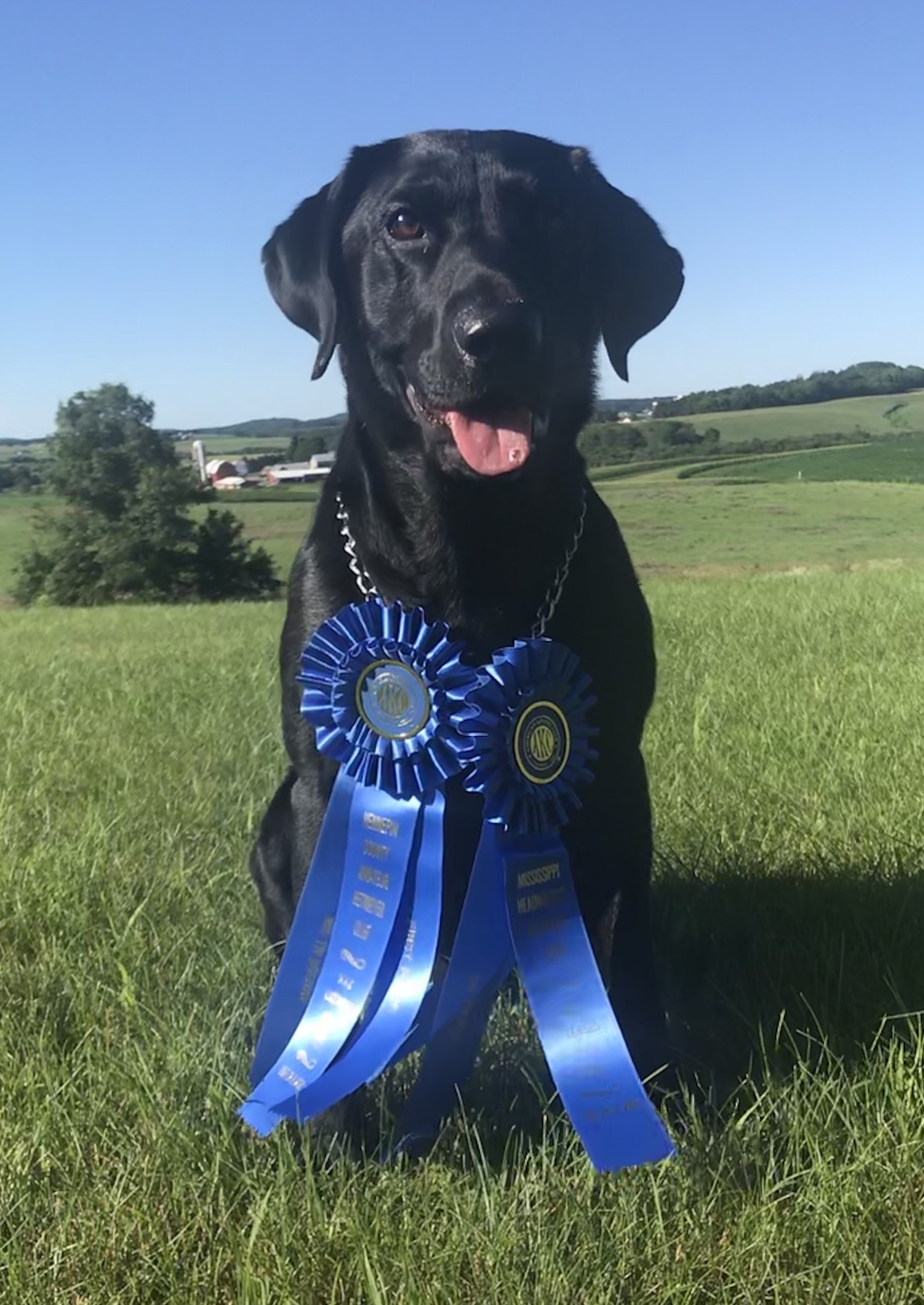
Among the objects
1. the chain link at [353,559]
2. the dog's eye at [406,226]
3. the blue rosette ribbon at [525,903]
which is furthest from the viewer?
the dog's eye at [406,226]

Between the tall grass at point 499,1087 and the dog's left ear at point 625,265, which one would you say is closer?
the tall grass at point 499,1087

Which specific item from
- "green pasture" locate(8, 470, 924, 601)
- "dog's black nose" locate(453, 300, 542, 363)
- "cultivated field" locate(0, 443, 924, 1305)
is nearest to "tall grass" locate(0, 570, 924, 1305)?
"cultivated field" locate(0, 443, 924, 1305)

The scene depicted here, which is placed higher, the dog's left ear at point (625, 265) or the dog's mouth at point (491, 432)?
the dog's left ear at point (625, 265)

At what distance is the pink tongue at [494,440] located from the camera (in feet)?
6.12

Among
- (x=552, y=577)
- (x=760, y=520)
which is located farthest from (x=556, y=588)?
(x=760, y=520)

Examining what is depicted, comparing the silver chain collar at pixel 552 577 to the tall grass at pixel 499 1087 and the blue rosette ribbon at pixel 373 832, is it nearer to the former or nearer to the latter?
the blue rosette ribbon at pixel 373 832

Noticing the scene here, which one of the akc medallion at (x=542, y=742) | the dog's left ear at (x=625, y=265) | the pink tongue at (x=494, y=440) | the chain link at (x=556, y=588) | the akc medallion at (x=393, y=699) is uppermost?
the dog's left ear at (x=625, y=265)

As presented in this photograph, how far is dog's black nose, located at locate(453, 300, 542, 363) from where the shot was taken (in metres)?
1.80

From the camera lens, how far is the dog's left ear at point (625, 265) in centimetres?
222

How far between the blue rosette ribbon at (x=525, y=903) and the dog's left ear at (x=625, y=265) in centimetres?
82

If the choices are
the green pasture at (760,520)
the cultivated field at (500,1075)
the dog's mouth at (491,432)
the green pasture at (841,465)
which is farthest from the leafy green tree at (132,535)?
the dog's mouth at (491,432)

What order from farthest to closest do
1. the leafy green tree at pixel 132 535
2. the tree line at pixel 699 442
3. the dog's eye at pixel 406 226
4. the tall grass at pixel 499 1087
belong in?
the leafy green tree at pixel 132 535, the tree line at pixel 699 442, the dog's eye at pixel 406 226, the tall grass at pixel 499 1087

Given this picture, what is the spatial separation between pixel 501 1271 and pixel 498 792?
677mm

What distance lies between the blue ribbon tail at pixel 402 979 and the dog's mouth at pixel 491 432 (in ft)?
1.88
